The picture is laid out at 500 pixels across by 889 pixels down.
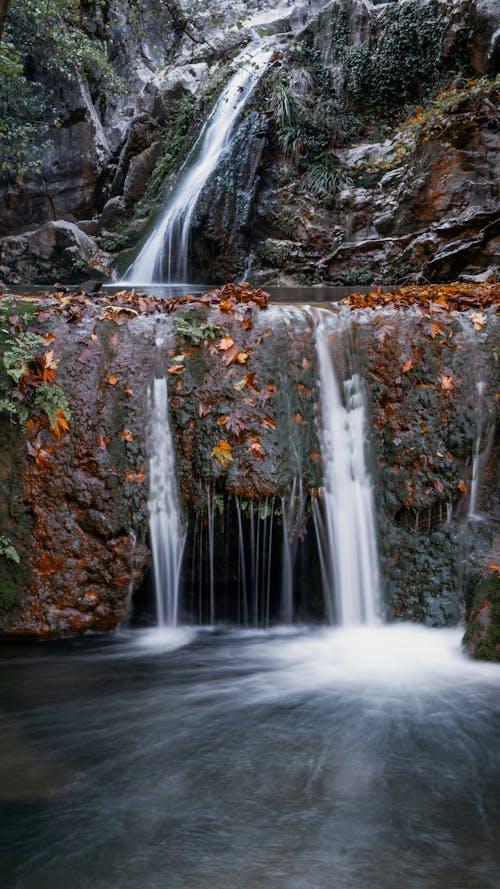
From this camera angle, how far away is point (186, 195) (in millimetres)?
15133

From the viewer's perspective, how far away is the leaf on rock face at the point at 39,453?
4441mm

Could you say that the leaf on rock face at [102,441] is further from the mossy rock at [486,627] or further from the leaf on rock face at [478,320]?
the leaf on rock face at [478,320]

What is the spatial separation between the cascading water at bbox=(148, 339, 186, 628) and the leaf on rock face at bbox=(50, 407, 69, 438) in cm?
63

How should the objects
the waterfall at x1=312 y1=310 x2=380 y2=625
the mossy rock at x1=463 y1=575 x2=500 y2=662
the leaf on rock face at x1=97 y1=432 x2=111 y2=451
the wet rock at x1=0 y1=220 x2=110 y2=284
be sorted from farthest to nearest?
the wet rock at x1=0 y1=220 x2=110 y2=284 < the waterfall at x1=312 y1=310 x2=380 y2=625 < the leaf on rock face at x1=97 y1=432 x2=111 y2=451 < the mossy rock at x1=463 y1=575 x2=500 y2=662

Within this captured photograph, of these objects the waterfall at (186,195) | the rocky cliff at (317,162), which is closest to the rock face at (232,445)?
the rocky cliff at (317,162)

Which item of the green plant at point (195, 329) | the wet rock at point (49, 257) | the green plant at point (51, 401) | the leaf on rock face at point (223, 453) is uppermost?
the wet rock at point (49, 257)

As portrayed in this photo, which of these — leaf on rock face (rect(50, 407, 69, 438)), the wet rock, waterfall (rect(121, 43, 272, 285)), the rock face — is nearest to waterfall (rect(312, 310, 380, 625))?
the rock face

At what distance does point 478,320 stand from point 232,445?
2402 millimetres

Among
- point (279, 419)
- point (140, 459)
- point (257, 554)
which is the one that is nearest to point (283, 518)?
point (257, 554)

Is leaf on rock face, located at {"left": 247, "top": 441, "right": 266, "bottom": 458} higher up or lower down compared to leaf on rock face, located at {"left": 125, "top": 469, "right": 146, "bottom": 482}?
higher up

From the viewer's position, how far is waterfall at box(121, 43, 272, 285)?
554 inches

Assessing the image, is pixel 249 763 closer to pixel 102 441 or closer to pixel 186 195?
pixel 102 441

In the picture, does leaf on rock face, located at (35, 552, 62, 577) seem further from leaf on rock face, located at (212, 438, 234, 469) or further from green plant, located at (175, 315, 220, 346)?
green plant, located at (175, 315, 220, 346)

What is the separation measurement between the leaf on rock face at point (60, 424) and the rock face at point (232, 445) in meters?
0.03
